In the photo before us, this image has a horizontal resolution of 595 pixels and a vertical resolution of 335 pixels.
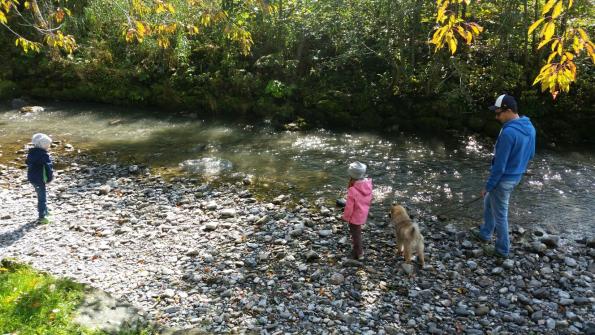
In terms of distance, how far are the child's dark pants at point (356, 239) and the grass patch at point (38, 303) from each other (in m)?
3.51

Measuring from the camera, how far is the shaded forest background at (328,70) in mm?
13531

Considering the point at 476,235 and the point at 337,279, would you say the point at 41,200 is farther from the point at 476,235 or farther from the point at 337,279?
the point at 476,235

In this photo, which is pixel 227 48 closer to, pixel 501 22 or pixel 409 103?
pixel 409 103

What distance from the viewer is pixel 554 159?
1192 centimetres

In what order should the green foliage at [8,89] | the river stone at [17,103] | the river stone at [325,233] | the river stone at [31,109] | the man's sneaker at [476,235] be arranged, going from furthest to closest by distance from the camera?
the green foliage at [8,89], the river stone at [17,103], the river stone at [31,109], the river stone at [325,233], the man's sneaker at [476,235]

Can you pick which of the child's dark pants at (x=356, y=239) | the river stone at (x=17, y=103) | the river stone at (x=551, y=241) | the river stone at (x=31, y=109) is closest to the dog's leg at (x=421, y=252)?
the child's dark pants at (x=356, y=239)

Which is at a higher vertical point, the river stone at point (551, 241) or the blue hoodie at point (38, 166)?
the blue hoodie at point (38, 166)

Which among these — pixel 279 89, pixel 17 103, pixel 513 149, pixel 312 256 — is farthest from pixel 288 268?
pixel 17 103

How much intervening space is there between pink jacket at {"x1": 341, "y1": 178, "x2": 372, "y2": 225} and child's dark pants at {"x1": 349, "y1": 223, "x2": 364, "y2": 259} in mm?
120

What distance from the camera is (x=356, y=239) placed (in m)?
7.23

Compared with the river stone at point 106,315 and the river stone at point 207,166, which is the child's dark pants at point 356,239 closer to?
the river stone at point 106,315

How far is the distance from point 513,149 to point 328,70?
10678 mm

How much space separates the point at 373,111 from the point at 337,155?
3.21 m

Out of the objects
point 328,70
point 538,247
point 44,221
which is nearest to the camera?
point 538,247
